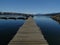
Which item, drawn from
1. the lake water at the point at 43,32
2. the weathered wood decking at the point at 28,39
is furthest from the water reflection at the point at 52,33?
the weathered wood decking at the point at 28,39

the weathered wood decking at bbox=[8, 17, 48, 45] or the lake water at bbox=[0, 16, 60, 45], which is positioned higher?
the weathered wood decking at bbox=[8, 17, 48, 45]

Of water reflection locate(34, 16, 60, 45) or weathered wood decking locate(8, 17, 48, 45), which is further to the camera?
water reflection locate(34, 16, 60, 45)

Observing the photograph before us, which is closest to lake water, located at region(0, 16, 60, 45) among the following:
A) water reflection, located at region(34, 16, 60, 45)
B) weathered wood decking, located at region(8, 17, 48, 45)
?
water reflection, located at region(34, 16, 60, 45)

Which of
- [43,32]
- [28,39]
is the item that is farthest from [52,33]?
[28,39]

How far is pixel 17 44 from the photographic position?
10836 millimetres

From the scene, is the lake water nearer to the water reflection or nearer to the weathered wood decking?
the water reflection

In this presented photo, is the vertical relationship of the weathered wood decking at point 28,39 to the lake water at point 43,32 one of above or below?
above

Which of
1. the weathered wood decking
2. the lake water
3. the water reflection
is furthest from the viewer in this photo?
the lake water

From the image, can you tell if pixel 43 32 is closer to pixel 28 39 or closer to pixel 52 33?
pixel 52 33

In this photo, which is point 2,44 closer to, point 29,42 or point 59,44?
point 29,42

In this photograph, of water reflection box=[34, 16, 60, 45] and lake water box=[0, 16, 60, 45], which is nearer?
water reflection box=[34, 16, 60, 45]

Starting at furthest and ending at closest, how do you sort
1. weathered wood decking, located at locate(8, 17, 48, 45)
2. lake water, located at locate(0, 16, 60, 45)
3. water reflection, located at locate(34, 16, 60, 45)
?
lake water, located at locate(0, 16, 60, 45)
water reflection, located at locate(34, 16, 60, 45)
weathered wood decking, located at locate(8, 17, 48, 45)

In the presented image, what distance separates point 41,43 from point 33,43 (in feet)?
1.78

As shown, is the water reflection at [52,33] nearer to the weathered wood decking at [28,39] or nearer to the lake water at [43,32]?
the lake water at [43,32]
